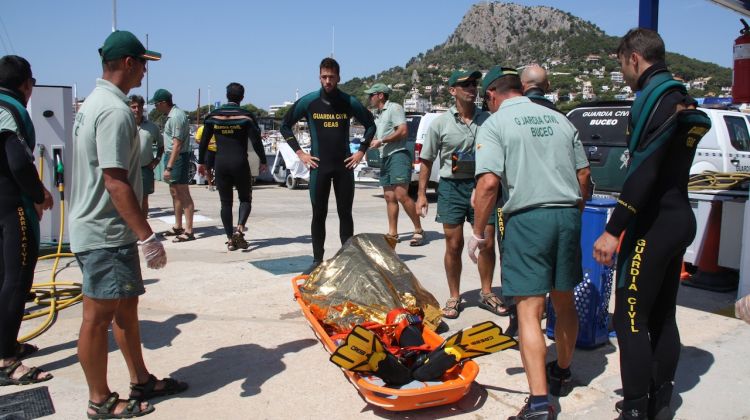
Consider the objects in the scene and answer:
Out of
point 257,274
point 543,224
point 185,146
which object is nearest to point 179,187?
point 185,146

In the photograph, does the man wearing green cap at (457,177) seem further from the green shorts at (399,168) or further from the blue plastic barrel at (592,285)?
the green shorts at (399,168)

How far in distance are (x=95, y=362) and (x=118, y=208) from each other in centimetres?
90

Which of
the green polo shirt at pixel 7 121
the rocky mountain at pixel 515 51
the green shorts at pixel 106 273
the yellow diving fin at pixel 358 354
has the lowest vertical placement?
the yellow diving fin at pixel 358 354

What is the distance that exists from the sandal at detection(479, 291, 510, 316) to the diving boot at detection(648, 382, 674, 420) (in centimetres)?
188

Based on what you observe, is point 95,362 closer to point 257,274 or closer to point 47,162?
point 257,274

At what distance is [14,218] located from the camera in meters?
3.95

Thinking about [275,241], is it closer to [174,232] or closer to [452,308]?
[174,232]

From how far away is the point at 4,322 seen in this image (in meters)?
3.95

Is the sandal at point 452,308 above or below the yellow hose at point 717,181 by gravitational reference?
below

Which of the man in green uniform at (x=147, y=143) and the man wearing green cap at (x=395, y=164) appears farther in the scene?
the man wearing green cap at (x=395, y=164)

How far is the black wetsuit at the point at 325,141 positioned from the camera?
6234mm

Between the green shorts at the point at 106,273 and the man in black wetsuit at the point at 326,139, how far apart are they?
3.01 metres

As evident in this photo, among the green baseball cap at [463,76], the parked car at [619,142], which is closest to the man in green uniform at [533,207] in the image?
the green baseball cap at [463,76]

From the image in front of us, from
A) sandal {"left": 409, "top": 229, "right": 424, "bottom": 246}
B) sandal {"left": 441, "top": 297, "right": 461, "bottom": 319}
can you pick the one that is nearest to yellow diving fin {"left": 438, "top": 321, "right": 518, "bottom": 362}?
sandal {"left": 441, "top": 297, "right": 461, "bottom": 319}
